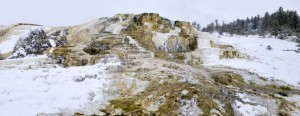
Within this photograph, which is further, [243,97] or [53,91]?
[243,97]

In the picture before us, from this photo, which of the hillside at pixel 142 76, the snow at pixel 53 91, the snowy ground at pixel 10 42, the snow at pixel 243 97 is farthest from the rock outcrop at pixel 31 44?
the snow at pixel 243 97

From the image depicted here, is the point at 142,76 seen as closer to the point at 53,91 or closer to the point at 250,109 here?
the point at 53,91

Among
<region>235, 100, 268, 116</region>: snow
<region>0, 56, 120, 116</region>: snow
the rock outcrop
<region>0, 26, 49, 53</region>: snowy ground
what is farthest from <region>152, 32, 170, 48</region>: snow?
<region>235, 100, 268, 116</region>: snow

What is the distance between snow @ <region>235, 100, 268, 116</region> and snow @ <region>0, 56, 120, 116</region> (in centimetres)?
835

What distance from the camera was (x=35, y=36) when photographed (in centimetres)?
3981

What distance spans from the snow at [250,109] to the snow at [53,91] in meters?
8.35

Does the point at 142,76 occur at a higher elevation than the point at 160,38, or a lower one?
lower

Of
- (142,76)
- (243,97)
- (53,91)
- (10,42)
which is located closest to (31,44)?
(10,42)

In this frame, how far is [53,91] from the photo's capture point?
2083cm

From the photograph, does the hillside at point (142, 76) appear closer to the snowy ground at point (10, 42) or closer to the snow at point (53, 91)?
the snow at point (53, 91)

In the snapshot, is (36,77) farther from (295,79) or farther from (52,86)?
(295,79)

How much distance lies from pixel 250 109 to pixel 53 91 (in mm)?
12214

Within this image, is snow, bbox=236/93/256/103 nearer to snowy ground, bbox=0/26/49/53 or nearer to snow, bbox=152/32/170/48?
snow, bbox=152/32/170/48

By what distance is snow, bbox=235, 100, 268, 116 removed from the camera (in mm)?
20542
